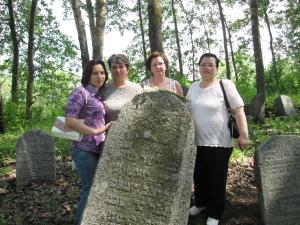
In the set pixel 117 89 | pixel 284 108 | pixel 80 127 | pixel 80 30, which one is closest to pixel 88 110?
pixel 80 127

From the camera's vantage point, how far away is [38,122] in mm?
16469

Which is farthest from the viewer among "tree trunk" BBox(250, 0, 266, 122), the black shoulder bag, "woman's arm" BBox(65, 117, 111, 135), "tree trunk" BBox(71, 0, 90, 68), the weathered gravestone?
"tree trunk" BBox(250, 0, 266, 122)

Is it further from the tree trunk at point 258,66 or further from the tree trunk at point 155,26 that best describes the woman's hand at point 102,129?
the tree trunk at point 258,66

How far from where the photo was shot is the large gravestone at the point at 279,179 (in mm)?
5395

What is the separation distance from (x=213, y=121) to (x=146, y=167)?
44.1 inches

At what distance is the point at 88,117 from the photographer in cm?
445

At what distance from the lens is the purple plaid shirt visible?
439 centimetres

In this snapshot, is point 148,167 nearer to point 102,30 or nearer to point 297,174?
point 297,174

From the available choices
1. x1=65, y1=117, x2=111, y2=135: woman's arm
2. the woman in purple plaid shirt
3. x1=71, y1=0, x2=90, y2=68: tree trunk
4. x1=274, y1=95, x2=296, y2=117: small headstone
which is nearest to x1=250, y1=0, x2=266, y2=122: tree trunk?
x1=274, y1=95, x2=296, y2=117: small headstone

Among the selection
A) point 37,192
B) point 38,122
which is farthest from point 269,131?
→ point 38,122

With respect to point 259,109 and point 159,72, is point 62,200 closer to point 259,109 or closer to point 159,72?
point 159,72

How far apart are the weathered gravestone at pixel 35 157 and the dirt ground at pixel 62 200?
0.20 metres

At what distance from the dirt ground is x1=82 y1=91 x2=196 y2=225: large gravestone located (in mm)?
1572

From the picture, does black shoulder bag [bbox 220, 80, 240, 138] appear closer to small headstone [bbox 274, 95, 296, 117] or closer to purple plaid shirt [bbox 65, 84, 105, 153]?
purple plaid shirt [bbox 65, 84, 105, 153]
